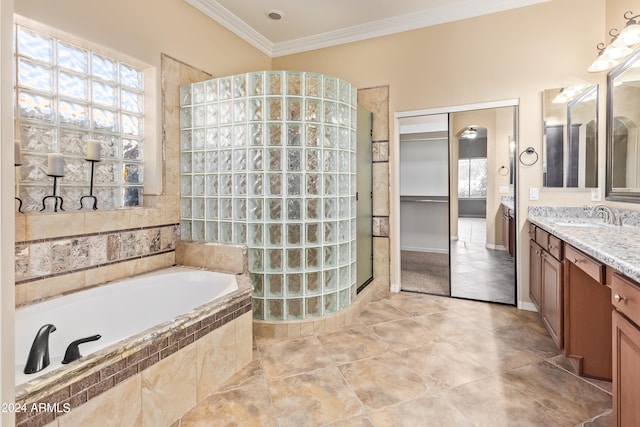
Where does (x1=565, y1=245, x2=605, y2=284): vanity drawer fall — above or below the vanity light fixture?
below

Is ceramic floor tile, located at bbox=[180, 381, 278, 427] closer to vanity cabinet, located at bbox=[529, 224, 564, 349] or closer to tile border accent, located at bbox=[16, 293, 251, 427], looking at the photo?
tile border accent, located at bbox=[16, 293, 251, 427]

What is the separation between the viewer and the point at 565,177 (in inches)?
112

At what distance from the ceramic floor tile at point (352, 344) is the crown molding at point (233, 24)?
3121 mm

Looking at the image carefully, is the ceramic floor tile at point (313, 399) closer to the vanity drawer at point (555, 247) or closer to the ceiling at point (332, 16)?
the vanity drawer at point (555, 247)

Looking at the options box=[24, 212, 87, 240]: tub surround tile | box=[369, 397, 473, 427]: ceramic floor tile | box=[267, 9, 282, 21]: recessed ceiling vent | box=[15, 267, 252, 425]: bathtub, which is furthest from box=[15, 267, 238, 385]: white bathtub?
box=[267, 9, 282, 21]: recessed ceiling vent

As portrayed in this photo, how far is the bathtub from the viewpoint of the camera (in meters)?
1.17

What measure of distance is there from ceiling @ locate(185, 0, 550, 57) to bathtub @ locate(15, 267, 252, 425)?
250 cm

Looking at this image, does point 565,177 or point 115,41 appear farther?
point 565,177

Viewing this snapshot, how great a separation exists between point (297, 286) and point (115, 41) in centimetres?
225

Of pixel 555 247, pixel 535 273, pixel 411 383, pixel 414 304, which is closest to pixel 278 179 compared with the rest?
pixel 411 383

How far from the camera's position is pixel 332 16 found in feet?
10.9

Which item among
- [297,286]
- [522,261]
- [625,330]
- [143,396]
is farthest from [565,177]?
[143,396]

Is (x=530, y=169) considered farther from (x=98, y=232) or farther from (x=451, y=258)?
(x=98, y=232)

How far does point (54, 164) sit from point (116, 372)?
1.38 meters
